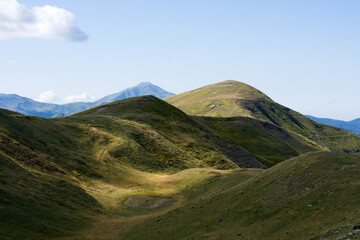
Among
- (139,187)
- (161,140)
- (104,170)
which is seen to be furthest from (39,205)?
(161,140)

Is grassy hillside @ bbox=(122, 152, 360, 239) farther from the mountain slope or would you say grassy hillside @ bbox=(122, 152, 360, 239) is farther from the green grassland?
the mountain slope

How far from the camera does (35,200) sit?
46562mm

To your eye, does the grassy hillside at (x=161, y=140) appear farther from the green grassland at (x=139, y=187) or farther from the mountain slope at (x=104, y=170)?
the green grassland at (x=139, y=187)

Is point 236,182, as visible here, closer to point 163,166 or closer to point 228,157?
point 163,166

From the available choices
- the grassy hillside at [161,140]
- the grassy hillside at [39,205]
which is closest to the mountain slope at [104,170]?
the grassy hillside at [39,205]

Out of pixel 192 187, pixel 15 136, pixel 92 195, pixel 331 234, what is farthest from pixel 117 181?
pixel 331 234

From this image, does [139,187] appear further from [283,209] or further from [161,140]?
[283,209]

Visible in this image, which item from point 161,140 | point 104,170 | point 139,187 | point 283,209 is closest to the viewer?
point 283,209

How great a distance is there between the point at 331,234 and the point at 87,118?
10566 cm

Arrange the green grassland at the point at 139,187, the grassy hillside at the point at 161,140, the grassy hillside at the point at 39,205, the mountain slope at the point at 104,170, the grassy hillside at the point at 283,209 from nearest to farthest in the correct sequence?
the grassy hillside at the point at 283,209
the green grassland at the point at 139,187
the grassy hillside at the point at 39,205
the mountain slope at the point at 104,170
the grassy hillside at the point at 161,140

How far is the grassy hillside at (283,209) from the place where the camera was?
28.4 m

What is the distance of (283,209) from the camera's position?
112 ft

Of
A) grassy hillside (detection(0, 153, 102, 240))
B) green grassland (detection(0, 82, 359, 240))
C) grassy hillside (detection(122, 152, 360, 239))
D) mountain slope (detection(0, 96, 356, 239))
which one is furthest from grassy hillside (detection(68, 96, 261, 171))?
grassy hillside (detection(122, 152, 360, 239))

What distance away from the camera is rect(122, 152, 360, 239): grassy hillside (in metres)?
28.4
